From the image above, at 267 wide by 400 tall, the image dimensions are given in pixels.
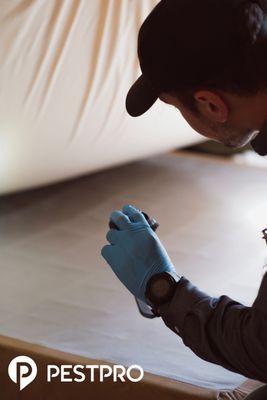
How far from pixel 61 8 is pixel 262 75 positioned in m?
0.80

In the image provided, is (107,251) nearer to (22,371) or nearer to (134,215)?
(134,215)

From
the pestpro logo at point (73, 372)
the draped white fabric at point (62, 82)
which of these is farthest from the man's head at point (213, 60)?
the draped white fabric at point (62, 82)

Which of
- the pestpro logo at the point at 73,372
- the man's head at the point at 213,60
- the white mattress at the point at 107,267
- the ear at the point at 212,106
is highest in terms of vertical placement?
the man's head at the point at 213,60

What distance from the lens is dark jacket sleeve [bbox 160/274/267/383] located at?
0.90 m

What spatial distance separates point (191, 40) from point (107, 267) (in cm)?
82

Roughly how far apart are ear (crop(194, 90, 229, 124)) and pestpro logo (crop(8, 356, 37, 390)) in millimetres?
495

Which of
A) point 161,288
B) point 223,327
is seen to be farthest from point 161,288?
point 223,327

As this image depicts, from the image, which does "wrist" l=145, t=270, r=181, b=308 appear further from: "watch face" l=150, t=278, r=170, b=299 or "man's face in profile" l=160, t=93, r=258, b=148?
"man's face in profile" l=160, t=93, r=258, b=148

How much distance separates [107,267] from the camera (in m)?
1.65

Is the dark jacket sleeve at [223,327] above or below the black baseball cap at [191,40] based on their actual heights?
below

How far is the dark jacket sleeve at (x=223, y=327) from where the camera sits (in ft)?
2.94

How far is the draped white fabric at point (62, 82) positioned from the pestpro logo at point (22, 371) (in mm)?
577

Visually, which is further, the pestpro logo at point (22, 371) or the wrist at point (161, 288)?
the pestpro logo at point (22, 371)

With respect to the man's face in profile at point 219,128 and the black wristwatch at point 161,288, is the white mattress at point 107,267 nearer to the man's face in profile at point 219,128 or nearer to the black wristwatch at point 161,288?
the black wristwatch at point 161,288
